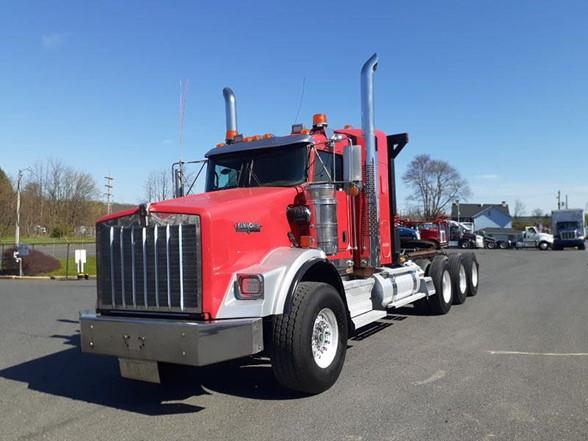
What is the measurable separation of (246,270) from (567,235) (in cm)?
4210

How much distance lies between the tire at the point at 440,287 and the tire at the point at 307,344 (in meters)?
4.76

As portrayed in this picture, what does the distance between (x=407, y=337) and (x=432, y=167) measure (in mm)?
75024

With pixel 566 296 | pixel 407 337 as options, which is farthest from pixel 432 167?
pixel 407 337

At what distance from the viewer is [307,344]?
15.9 feet

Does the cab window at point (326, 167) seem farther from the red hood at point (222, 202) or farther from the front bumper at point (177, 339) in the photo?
the front bumper at point (177, 339)

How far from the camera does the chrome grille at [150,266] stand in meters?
4.59

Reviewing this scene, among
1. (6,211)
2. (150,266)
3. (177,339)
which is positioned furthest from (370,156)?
(6,211)

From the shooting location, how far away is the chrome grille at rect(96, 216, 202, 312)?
459 cm

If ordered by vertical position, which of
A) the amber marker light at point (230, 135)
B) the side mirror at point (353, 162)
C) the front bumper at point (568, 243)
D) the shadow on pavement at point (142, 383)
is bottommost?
the shadow on pavement at point (142, 383)

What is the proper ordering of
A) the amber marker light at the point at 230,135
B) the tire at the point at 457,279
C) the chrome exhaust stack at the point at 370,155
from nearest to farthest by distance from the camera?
the chrome exhaust stack at the point at 370,155
the amber marker light at the point at 230,135
the tire at the point at 457,279

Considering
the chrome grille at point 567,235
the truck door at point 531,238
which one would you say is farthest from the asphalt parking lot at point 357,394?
the truck door at point 531,238

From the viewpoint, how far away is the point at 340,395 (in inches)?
198

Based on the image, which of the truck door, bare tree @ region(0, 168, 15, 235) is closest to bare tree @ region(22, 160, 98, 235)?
bare tree @ region(0, 168, 15, 235)

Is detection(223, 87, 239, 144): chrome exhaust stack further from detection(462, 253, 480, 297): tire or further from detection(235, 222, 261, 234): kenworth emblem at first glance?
detection(462, 253, 480, 297): tire
